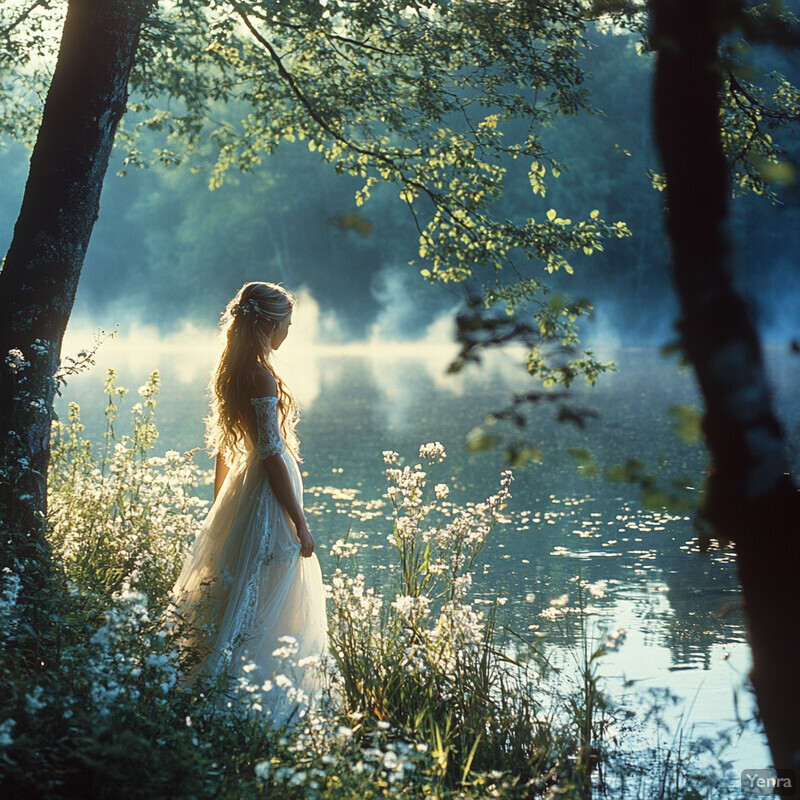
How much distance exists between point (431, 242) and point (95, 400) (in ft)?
70.1

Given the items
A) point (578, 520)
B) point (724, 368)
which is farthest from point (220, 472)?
point (578, 520)

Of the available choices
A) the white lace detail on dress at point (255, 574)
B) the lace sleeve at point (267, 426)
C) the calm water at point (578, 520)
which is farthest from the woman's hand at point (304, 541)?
the calm water at point (578, 520)

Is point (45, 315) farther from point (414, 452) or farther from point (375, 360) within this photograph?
point (375, 360)

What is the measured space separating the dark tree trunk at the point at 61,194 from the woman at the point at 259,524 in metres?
1.35

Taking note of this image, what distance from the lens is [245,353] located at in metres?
5.21

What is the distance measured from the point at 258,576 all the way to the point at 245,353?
113 cm

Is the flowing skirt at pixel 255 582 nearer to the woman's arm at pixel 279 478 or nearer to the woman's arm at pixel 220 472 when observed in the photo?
the woman's arm at pixel 279 478

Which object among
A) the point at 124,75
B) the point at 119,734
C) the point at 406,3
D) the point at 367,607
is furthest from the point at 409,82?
the point at 119,734

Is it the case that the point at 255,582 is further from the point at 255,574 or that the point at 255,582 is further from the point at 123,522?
the point at 123,522

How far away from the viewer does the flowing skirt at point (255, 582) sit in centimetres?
495

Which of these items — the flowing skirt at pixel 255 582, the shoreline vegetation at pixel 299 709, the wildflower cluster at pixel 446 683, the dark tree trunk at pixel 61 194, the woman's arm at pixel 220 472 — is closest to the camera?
the shoreline vegetation at pixel 299 709

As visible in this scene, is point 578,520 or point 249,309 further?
point 578,520

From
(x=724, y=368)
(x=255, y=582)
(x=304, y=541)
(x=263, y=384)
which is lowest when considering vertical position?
(x=724, y=368)

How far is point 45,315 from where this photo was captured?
6168mm
